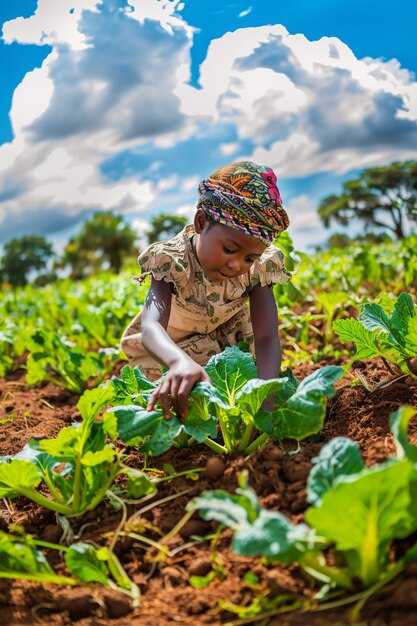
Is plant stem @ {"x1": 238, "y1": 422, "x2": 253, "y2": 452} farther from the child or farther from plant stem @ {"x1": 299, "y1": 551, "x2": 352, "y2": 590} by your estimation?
plant stem @ {"x1": 299, "y1": 551, "x2": 352, "y2": 590}

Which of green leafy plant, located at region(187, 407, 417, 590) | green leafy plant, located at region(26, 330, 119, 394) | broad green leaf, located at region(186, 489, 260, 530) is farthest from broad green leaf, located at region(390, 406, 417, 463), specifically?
green leafy plant, located at region(26, 330, 119, 394)

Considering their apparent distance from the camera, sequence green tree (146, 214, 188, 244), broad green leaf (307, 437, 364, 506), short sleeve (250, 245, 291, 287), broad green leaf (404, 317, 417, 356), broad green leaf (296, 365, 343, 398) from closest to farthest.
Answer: broad green leaf (307, 437, 364, 506)
broad green leaf (296, 365, 343, 398)
broad green leaf (404, 317, 417, 356)
short sleeve (250, 245, 291, 287)
green tree (146, 214, 188, 244)

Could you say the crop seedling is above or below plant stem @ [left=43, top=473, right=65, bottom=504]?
above

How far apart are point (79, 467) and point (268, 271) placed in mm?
1399

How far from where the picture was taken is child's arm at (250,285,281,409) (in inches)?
103

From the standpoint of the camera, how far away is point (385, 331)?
7.66 feet

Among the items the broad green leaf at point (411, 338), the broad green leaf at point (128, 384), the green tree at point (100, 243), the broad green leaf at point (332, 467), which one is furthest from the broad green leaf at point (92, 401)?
the green tree at point (100, 243)

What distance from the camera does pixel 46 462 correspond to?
1932 mm

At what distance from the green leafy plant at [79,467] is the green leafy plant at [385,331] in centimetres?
94

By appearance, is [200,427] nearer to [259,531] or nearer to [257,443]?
[257,443]

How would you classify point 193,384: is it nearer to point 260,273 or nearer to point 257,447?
point 257,447

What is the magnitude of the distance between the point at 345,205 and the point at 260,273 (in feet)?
112

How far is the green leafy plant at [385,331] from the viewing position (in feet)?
7.64

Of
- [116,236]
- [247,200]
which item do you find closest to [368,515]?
[247,200]
